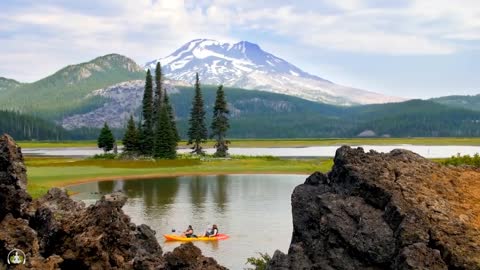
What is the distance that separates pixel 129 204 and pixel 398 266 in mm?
41386

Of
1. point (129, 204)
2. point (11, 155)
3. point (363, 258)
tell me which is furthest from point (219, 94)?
point (363, 258)

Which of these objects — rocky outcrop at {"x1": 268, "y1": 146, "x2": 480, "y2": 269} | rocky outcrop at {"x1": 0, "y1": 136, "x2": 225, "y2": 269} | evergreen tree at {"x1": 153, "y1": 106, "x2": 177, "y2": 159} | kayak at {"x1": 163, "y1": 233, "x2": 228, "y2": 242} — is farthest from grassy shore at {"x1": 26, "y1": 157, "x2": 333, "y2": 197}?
rocky outcrop at {"x1": 268, "y1": 146, "x2": 480, "y2": 269}

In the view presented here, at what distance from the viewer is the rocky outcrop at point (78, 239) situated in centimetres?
1647

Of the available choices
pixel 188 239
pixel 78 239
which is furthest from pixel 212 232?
pixel 78 239

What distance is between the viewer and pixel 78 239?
56.6 ft

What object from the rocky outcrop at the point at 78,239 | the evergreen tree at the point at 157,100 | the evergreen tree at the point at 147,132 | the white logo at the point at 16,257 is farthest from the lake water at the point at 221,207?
the evergreen tree at the point at 157,100

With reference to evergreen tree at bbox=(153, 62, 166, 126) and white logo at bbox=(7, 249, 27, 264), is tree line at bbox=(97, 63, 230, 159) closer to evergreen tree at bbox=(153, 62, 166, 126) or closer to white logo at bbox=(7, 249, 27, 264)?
evergreen tree at bbox=(153, 62, 166, 126)

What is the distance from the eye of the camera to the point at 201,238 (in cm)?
3597

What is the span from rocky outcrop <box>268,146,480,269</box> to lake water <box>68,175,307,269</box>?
12.8m

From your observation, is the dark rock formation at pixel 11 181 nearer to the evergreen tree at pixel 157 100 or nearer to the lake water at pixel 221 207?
the lake water at pixel 221 207

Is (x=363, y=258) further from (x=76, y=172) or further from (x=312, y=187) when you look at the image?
(x=76, y=172)

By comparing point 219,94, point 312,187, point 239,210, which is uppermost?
point 219,94

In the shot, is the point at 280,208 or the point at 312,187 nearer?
the point at 312,187

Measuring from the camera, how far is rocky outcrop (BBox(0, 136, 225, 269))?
16.5m
